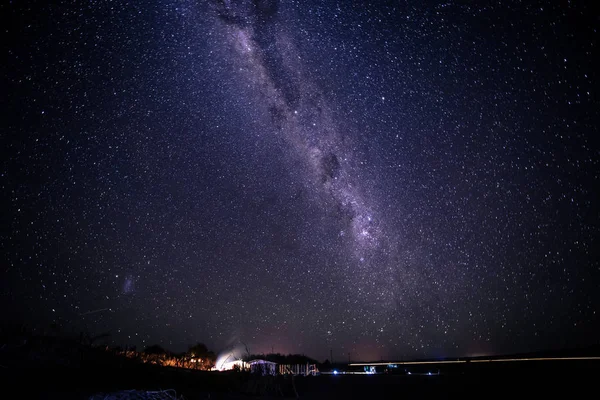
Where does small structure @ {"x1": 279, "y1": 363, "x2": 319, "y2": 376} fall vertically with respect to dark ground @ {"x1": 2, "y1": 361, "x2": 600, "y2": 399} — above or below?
above

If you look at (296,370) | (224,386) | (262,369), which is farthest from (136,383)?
(296,370)

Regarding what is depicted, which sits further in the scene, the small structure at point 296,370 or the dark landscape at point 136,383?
the small structure at point 296,370

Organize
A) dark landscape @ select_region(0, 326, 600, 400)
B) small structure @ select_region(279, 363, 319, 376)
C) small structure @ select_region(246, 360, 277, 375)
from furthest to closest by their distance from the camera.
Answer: small structure @ select_region(279, 363, 319, 376), small structure @ select_region(246, 360, 277, 375), dark landscape @ select_region(0, 326, 600, 400)

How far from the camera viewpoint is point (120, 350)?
16938 mm

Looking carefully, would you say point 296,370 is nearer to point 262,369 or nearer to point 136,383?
point 262,369

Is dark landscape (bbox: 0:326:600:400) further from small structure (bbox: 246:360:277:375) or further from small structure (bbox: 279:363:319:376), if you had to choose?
small structure (bbox: 279:363:319:376)

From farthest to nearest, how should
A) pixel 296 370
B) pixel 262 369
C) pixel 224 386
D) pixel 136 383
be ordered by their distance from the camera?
pixel 296 370, pixel 262 369, pixel 224 386, pixel 136 383

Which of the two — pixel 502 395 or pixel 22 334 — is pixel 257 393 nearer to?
pixel 22 334

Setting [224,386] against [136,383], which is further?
[224,386]

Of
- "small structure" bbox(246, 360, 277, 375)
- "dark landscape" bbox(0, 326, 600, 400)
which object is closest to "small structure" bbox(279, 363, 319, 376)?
"small structure" bbox(246, 360, 277, 375)

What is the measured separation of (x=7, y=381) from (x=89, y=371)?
3.24 meters

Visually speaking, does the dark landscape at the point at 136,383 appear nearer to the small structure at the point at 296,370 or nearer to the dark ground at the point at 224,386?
the dark ground at the point at 224,386

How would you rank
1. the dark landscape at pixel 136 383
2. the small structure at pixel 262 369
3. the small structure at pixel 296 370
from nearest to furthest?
1. the dark landscape at pixel 136 383
2. the small structure at pixel 262 369
3. the small structure at pixel 296 370

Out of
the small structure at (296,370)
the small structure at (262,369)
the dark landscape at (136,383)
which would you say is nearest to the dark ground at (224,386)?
the dark landscape at (136,383)
